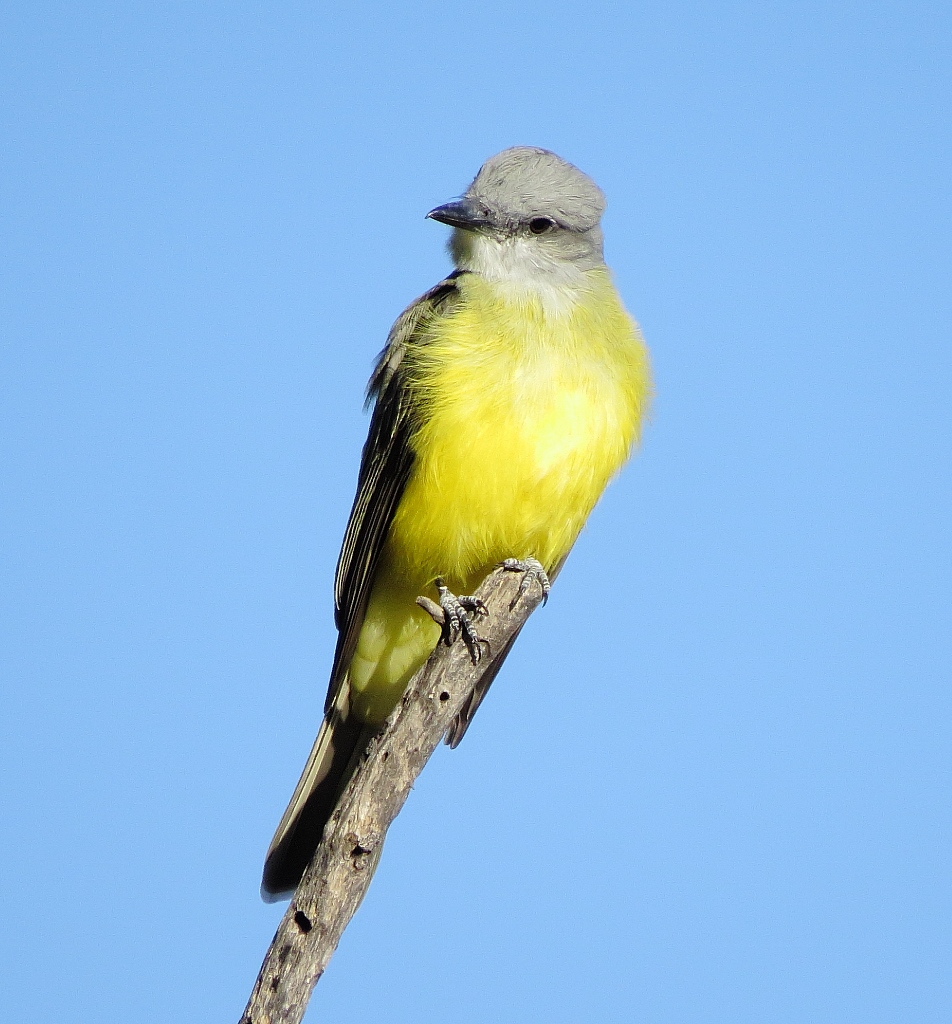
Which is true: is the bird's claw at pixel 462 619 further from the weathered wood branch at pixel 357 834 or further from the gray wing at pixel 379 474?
the gray wing at pixel 379 474

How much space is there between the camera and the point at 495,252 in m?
6.10

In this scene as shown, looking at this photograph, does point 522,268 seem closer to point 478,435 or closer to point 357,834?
point 478,435

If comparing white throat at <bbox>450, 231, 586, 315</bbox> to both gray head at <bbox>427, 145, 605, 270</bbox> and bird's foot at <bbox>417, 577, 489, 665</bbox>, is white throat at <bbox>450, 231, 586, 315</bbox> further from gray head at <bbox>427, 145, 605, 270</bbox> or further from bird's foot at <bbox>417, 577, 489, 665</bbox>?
bird's foot at <bbox>417, 577, 489, 665</bbox>

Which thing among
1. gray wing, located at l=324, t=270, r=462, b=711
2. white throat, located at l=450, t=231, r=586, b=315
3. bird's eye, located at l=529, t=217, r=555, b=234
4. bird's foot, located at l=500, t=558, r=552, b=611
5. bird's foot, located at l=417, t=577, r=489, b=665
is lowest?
bird's foot, located at l=417, t=577, r=489, b=665

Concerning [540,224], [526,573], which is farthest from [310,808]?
[540,224]

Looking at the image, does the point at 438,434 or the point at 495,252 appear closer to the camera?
the point at 438,434

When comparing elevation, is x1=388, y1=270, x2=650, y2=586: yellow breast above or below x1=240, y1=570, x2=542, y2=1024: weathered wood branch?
above

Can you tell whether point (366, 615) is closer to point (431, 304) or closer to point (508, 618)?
point (508, 618)

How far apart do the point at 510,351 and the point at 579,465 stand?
0.62 m

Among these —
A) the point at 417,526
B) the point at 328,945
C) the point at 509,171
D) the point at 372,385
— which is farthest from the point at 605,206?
the point at 328,945

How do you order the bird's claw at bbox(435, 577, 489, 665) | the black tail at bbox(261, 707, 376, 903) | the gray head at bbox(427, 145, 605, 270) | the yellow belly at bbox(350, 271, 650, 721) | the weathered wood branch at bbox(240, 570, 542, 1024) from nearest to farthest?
the weathered wood branch at bbox(240, 570, 542, 1024) < the bird's claw at bbox(435, 577, 489, 665) < the yellow belly at bbox(350, 271, 650, 721) < the black tail at bbox(261, 707, 376, 903) < the gray head at bbox(427, 145, 605, 270)

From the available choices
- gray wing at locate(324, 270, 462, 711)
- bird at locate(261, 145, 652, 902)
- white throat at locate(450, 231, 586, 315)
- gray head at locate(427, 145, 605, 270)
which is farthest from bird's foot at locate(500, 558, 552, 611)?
gray head at locate(427, 145, 605, 270)

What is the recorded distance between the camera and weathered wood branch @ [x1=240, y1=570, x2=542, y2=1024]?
4.71 m

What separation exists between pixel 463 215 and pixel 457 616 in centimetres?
199
